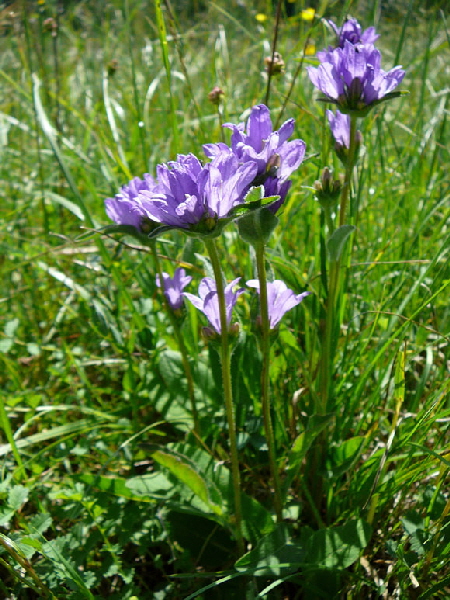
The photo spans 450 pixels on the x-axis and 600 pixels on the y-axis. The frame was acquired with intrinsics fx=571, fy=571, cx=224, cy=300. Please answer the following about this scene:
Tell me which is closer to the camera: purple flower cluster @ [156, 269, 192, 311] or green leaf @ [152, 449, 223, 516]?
green leaf @ [152, 449, 223, 516]

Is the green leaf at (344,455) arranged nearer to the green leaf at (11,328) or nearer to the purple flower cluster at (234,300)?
the purple flower cluster at (234,300)

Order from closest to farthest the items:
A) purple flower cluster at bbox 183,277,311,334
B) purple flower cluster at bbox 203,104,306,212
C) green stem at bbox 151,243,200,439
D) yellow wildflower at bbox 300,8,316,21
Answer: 1. purple flower cluster at bbox 203,104,306,212
2. purple flower cluster at bbox 183,277,311,334
3. green stem at bbox 151,243,200,439
4. yellow wildflower at bbox 300,8,316,21

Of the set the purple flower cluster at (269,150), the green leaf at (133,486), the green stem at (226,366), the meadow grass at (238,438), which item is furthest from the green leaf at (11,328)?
the purple flower cluster at (269,150)

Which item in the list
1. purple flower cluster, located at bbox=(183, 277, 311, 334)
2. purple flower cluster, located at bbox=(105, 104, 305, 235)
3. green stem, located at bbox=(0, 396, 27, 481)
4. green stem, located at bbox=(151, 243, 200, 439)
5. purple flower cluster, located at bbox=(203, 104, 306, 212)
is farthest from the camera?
green stem, located at bbox=(151, 243, 200, 439)

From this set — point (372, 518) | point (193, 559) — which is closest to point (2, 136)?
point (193, 559)

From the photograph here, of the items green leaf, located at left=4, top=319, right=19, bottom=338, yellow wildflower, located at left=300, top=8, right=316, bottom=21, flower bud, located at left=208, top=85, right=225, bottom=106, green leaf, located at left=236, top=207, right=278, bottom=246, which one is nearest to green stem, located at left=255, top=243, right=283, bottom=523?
green leaf, located at left=236, top=207, right=278, bottom=246

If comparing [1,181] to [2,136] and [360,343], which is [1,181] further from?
[360,343]

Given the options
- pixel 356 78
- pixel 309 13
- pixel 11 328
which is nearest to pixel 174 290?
pixel 356 78

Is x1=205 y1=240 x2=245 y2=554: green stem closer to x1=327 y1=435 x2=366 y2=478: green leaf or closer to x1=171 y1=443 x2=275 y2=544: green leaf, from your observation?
x1=171 y1=443 x2=275 y2=544: green leaf
